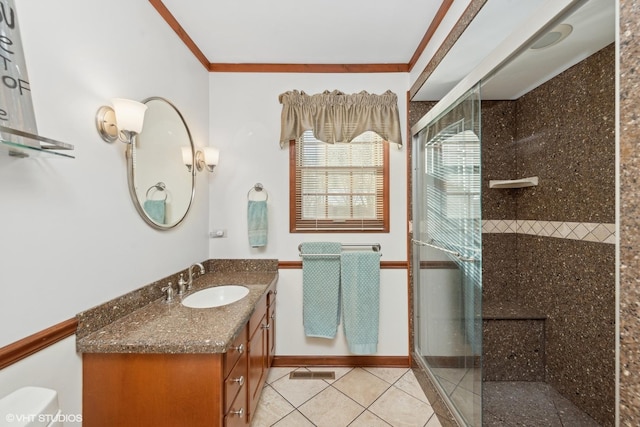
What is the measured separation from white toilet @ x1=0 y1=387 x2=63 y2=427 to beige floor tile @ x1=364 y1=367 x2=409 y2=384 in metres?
2.00

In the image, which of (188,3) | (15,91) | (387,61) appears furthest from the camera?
(387,61)

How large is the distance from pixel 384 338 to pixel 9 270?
230 cm

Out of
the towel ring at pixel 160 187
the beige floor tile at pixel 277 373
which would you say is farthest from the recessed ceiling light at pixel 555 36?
the beige floor tile at pixel 277 373

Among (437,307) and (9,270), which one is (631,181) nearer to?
(437,307)

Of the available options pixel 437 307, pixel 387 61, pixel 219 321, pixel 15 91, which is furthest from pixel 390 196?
pixel 15 91

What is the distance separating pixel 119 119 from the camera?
3.82 ft

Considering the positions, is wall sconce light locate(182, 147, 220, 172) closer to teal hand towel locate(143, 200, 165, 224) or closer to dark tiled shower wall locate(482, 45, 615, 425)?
teal hand towel locate(143, 200, 165, 224)

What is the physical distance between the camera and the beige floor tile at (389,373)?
2.07 metres

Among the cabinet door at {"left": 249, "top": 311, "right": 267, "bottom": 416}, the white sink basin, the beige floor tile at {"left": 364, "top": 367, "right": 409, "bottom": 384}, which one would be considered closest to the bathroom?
the white sink basin

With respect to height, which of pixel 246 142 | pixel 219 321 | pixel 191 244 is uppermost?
pixel 246 142

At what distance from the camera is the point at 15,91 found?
77 centimetres

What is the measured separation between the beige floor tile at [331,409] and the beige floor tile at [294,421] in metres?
0.03

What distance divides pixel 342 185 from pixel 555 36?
152 centimetres

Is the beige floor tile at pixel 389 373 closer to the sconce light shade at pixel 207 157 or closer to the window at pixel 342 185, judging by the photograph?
the window at pixel 342 185
